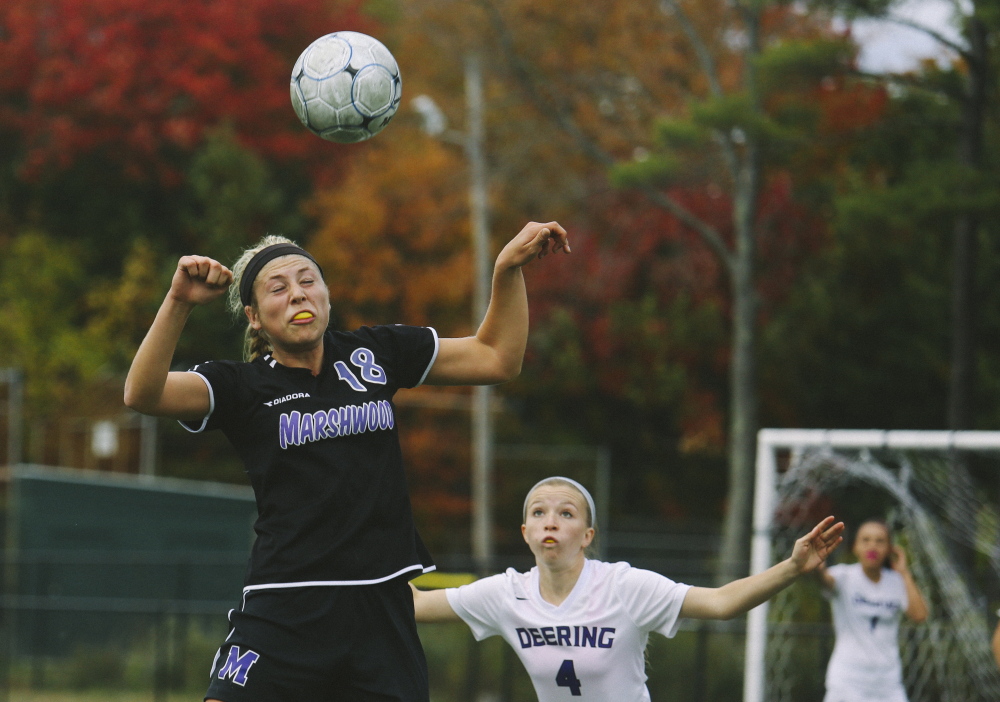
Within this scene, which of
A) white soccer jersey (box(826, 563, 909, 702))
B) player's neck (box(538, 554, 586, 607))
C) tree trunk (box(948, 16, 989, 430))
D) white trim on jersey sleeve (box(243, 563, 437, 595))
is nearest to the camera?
white trim on jersey sleeve (box(243, 563, 437, 595))

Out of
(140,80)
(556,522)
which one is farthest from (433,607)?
(140,80)

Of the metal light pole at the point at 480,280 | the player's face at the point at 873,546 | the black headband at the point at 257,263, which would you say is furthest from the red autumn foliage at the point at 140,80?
the black headband at the point at 257,263

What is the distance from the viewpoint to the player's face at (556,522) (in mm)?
4141

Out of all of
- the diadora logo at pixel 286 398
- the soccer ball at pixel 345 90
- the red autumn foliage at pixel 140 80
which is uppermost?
the red autumn foliage at pixel 140 80

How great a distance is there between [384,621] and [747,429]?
14298mm

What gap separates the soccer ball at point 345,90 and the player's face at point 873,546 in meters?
4.00

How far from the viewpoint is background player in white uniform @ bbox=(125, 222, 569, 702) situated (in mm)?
3203

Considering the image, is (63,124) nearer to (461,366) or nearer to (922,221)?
(922,221)

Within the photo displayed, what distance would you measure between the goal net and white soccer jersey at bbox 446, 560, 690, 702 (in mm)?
4281

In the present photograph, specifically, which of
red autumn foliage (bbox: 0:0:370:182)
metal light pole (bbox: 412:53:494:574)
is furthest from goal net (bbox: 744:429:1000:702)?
red autumn foliage (bbox: 0:0:370:182)

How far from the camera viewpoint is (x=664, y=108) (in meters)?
18.5

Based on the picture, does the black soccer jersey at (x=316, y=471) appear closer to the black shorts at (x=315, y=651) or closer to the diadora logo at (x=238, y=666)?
the black shorts at (x=315, y=651)

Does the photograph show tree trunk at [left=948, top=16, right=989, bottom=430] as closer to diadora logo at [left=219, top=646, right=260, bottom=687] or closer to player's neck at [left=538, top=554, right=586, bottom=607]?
player's neck at [left=538, top=554, right=586, bottom=607]

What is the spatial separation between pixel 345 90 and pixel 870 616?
439 centimetres
